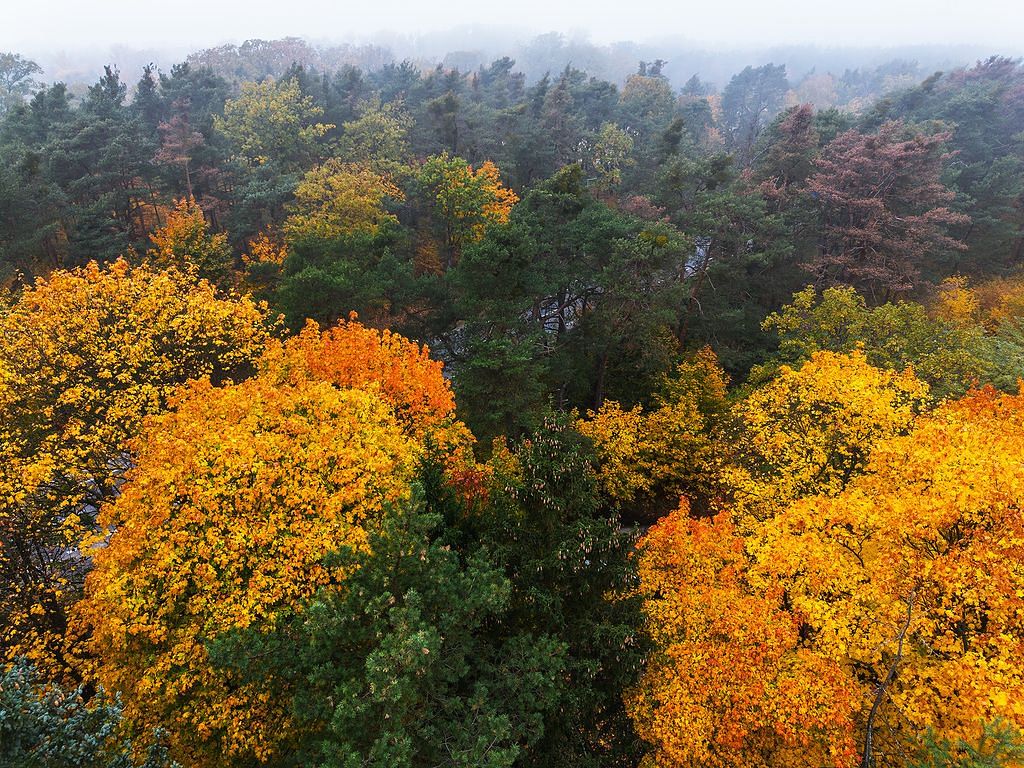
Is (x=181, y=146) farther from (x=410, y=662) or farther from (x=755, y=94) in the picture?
(x=755, y=94)

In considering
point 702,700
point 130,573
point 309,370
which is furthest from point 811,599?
point 309,370

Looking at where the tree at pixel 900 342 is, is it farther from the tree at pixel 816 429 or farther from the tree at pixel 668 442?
the tree at pixel 816 429

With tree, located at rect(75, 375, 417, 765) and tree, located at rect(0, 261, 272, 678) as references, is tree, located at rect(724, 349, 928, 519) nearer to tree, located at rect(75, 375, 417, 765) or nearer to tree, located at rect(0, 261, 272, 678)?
tree, located at rect(75, 375, 417, 765)

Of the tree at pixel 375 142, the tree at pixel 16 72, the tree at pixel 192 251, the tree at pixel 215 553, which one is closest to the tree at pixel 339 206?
the tree at pixel 192 251

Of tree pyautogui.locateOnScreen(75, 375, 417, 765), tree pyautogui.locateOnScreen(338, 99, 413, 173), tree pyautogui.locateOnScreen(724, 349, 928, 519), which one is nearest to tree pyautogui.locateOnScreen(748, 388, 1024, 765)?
tree pyautogui.locateOnScreen(724, 349, 928, 519)

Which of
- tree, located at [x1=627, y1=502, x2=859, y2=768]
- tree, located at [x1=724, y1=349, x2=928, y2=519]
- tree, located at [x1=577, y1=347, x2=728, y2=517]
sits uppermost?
tree, located at [x1=724, y1=349, x2=928, y2=519]

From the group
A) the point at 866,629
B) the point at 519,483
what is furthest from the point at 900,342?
the point at 519,483
